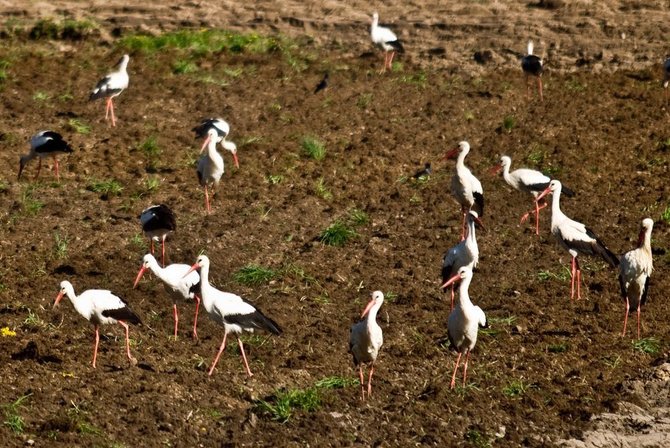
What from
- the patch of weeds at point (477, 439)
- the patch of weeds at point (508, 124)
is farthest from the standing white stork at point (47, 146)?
the patch of weeds at point (477, 439)

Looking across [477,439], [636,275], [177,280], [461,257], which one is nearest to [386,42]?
[461,257]

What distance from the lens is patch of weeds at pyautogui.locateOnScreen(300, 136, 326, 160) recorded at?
16.9 m

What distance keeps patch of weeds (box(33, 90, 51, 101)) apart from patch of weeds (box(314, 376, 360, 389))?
341 inches

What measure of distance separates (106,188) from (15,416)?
19.1ft

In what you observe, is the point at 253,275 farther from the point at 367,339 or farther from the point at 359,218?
the point at 367,339

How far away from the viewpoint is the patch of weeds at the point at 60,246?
44.7ft

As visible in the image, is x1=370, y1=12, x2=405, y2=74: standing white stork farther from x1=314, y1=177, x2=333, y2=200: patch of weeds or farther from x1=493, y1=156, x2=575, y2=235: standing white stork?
x1=493, y1=156, x2=575, y2=235: standing white stork

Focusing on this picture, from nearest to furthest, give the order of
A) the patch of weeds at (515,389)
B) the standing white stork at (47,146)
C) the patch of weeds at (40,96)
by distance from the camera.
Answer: the patch of weeds at (515,389)
the standing white stork at (47,146)
the patch of weeds at (40,96)

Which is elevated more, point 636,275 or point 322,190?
point 636,275

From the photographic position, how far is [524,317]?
12922 mm

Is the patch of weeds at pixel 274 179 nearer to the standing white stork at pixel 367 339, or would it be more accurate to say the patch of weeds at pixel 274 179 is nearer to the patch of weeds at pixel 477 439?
the standing white stork at pixel 367 339

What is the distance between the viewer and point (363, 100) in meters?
19.1

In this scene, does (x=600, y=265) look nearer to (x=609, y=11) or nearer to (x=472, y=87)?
(x=472, y=87)

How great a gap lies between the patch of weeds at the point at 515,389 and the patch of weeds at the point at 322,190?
4803mm
